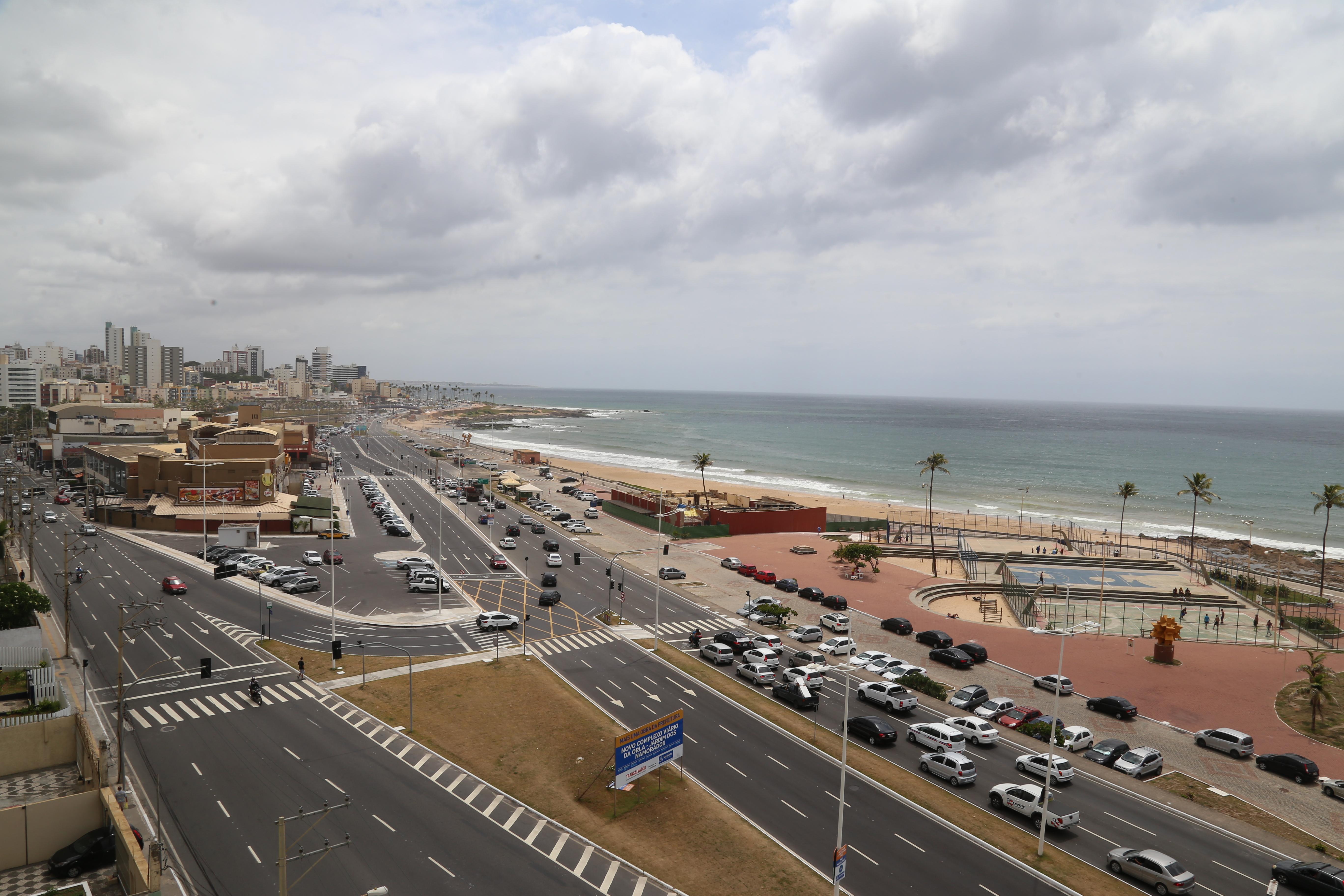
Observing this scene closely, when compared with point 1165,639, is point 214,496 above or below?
above

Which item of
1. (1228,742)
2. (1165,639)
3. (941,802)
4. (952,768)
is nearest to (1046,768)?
(952,768)

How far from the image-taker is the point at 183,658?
136 feet

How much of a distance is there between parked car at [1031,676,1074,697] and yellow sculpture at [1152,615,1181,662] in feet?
29.0

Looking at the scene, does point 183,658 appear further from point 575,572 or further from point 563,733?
point 575,572

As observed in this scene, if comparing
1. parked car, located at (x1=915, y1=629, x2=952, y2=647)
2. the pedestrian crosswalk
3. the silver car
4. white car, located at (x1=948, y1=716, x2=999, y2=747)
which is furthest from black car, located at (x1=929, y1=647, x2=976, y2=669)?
the pedestrian crosswalk

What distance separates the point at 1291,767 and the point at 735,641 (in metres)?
28.0

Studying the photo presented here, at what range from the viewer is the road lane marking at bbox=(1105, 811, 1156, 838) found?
26625mm

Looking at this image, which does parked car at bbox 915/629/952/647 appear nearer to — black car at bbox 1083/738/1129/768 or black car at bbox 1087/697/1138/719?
black car at bbox 1087/697/1138/719

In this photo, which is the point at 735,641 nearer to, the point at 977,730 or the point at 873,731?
the point at 873,731

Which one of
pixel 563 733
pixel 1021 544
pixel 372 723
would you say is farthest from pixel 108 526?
pixel 1021 544

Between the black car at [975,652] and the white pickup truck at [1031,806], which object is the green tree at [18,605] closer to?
the white pickup truck at [1031,806]

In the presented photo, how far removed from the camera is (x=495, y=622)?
4853 centimetres

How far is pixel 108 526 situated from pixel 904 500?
381 ft

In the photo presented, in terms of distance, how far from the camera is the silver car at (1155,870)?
22641mm
